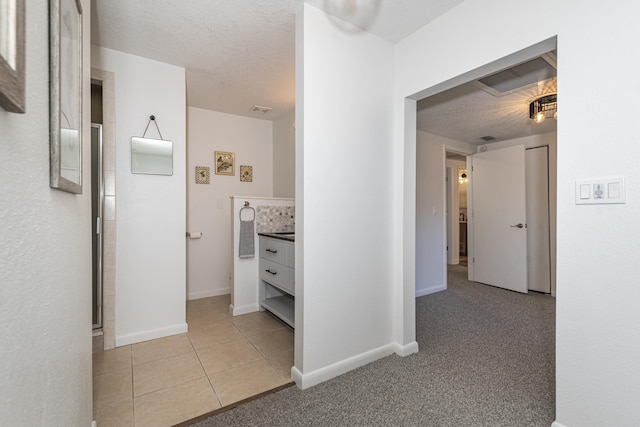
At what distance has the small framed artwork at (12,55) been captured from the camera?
16.4 inches

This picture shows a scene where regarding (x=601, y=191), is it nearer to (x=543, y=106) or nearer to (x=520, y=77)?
(x=520, y=77)

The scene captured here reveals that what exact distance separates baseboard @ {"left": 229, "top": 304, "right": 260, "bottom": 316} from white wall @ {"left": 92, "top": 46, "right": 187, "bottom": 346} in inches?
20.7

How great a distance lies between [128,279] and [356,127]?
2257 mm

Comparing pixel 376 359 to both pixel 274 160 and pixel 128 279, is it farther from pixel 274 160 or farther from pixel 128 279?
pixel 274 160

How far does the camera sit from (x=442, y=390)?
1789 mm

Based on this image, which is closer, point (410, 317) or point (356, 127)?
point (356, 127)

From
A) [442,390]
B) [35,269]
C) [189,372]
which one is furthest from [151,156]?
[442,390]

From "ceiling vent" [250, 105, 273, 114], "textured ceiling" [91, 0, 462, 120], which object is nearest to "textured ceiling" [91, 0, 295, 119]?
"textured ceiling" [91, 0, 462, 120]

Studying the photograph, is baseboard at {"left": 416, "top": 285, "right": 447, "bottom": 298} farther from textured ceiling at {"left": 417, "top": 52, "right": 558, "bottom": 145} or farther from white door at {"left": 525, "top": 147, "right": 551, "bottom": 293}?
textured ceiling at {"left": 417, "top": 52, "right": 558, "bottom": 145}

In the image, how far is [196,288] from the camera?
3713 mm

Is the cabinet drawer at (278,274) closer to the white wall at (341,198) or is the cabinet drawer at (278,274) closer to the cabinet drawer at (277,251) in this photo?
the cabinet drawer at (277,251)

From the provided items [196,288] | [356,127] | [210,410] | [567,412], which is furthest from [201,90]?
[567,412]

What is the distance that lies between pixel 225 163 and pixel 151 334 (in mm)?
2268

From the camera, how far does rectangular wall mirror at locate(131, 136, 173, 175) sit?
2461mm
